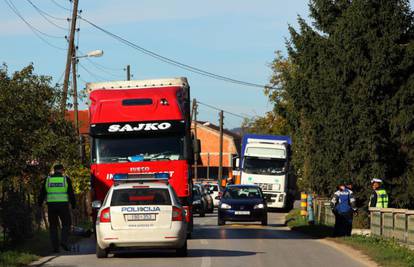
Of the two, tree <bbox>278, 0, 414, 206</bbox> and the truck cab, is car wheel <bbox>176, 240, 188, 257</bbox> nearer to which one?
tree <bbox>278, 0, 414, 206</bbox>

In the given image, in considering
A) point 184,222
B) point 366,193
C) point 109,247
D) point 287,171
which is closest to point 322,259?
point 184,222

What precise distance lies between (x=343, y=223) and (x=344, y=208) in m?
0.86

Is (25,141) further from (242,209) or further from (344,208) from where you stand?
(242,209)

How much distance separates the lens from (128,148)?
77.5 ft

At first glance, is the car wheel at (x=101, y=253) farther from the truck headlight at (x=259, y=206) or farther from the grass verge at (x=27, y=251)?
the truck headlight at (x=259, y=206)

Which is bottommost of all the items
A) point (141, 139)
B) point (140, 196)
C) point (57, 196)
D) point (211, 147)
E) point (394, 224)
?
point (394, 224)

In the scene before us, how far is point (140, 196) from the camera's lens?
62.1 ft

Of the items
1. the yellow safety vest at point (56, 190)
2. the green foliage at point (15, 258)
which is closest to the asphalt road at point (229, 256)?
the green foliage at point (15, 258)

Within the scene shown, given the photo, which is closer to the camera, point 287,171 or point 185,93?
point 185,93

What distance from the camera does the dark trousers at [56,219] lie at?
21.1m

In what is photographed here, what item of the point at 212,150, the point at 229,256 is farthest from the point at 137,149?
the point at 212,150

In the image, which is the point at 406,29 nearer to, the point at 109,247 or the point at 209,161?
the point at 109,247

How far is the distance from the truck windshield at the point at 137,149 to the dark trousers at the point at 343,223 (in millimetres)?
5444

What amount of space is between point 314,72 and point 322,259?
17.4 metres
